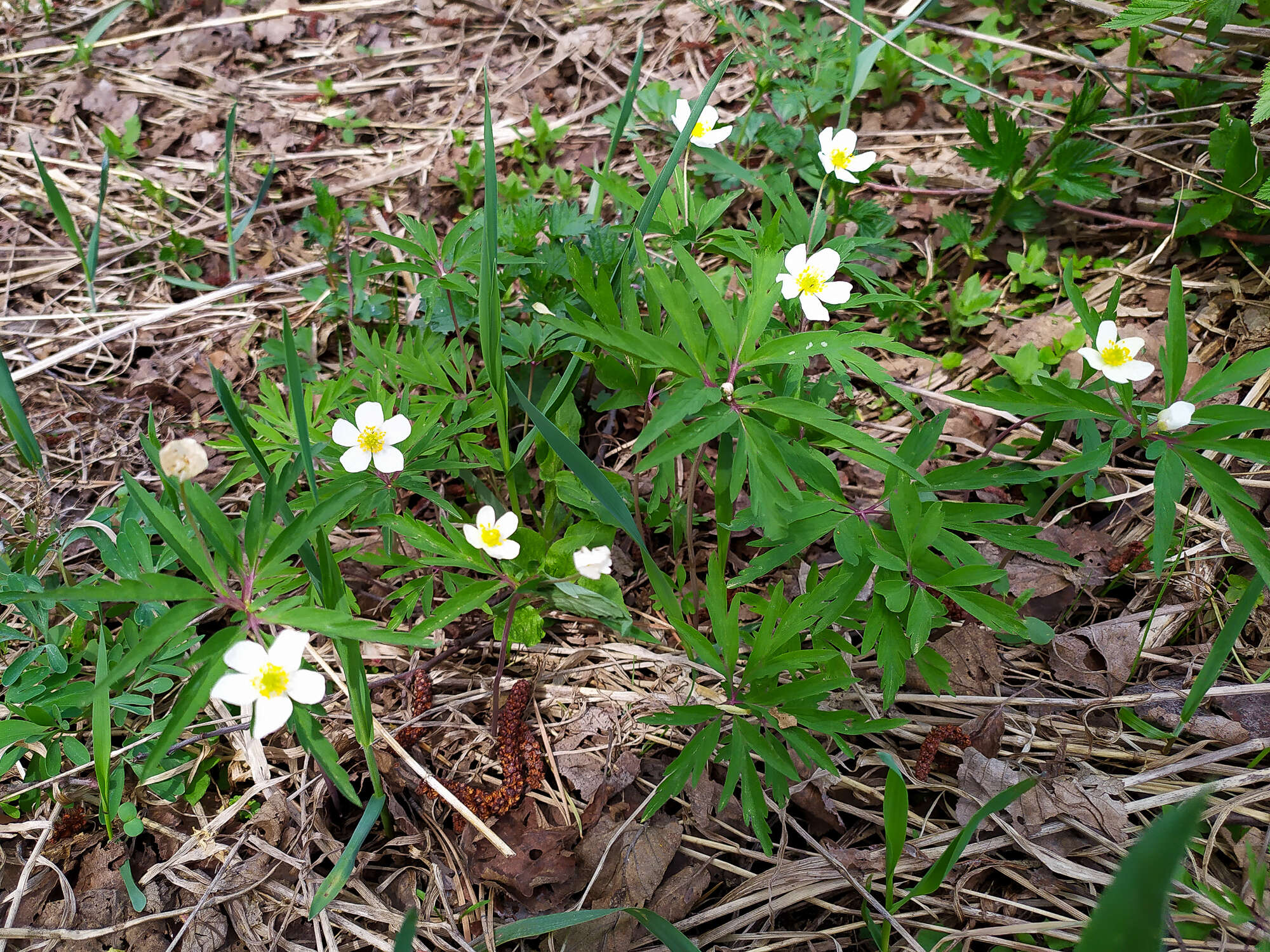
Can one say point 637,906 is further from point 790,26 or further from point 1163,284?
point 790,26

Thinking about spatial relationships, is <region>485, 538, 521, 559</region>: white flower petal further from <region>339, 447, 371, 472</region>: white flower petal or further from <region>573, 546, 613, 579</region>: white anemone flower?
<region>339, 447, 371, 472</region>: white flower petal

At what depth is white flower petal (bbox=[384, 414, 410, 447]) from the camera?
6.10ft

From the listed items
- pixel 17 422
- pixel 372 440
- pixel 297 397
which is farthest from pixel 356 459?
pixel 17 422

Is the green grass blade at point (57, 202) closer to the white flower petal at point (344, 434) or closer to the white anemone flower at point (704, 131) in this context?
the white flower petal at point (344, 434)

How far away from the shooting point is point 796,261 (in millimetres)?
1914

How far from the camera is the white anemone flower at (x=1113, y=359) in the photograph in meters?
1.80

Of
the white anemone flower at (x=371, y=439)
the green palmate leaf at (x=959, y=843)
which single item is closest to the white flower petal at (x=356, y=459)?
the white anemone flower at (x=371, y=439)

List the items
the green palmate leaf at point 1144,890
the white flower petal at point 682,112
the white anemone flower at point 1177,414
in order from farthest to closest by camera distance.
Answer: the white flower petal at point 682,112 < the white anemone flower at point 1177,414 < the green palmate leaf at point 1144,890

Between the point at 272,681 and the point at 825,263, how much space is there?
1488 millimetres

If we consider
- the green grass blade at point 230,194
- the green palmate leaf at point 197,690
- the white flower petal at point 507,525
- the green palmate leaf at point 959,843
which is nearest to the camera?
the green palmate leaf at point 197,690

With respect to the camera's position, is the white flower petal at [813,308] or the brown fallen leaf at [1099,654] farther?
the brown fallen leaf at [1099,654]

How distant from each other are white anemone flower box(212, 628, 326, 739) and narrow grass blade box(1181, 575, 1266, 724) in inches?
71.3

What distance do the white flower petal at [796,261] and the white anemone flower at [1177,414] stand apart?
2.77ft

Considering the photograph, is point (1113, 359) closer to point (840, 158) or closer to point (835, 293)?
point (835, 293)
